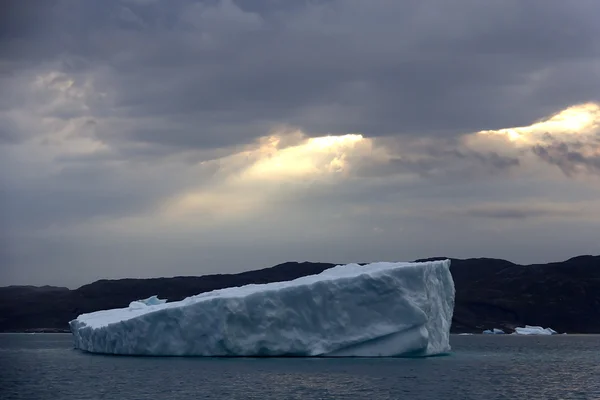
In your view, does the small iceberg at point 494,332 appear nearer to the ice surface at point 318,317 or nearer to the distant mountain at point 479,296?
the distant mountain at point 479,296

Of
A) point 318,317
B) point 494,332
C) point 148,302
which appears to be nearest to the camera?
point 318,317

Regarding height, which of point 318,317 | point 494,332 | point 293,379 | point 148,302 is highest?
point 148,302

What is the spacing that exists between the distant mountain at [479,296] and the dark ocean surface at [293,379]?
224ft

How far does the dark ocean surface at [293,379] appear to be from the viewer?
24703 mm

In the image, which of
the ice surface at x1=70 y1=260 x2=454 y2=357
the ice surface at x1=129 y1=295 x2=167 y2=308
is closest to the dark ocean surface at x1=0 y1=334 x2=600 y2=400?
A: the ice surface at x1=70 y1=260 x2=454 y2=357

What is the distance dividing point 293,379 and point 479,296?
281 ft

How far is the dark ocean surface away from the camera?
81.0 feet

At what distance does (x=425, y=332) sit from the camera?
1372 inches

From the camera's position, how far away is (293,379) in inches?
1118

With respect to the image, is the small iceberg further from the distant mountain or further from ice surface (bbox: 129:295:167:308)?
ice surface (bbox: 129:295:167:308)

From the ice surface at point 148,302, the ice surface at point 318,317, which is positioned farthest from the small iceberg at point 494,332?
the ice surface at point 318,317

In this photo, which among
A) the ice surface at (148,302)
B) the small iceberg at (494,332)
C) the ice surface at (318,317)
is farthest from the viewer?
the small iceberg at (494,332)

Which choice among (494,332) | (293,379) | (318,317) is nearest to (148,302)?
(318,317)

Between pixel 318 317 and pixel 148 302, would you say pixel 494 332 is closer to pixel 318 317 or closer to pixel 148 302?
pixel 148 302
